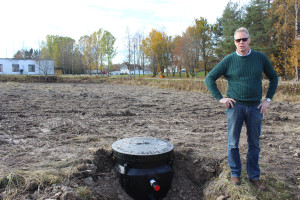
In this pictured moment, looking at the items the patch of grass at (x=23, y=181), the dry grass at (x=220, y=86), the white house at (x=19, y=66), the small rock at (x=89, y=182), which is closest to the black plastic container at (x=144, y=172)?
the small rock at (x=89, y=182)

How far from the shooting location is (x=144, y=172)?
3129 mm

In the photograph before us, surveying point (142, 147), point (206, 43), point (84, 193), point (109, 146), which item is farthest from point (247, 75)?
point (206, 43)

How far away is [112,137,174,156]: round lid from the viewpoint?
326 cm

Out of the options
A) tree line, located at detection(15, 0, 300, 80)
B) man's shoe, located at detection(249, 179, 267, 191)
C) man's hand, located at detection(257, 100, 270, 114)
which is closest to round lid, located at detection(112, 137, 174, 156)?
man's shoe, located at detection(249, 179, 267, 191)

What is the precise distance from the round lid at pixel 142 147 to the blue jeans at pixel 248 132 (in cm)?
91

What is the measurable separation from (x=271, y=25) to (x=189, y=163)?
82.7 feet

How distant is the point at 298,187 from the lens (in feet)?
10.2

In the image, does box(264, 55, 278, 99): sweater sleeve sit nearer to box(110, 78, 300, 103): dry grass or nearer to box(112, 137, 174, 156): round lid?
box(112, 137, 174, 156): round lid

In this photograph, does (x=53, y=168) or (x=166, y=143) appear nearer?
(x=53, y=168)

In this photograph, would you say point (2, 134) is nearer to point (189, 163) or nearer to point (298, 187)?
point (189, 163)

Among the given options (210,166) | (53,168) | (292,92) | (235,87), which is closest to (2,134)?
(53,168)

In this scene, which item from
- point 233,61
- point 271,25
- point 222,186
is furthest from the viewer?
point 271,25

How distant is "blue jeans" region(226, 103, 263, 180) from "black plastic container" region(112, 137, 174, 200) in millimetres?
878

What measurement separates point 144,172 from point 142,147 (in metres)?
0.44
